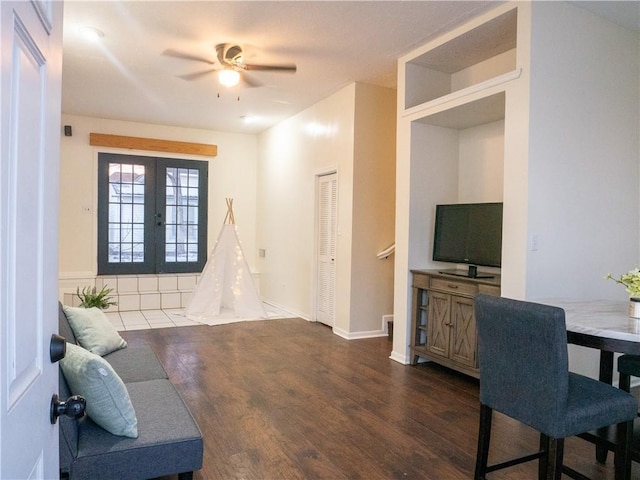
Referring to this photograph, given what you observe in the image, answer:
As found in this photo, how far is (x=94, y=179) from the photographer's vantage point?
7.11 meters

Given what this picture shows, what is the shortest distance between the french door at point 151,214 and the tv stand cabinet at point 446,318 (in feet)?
15.2

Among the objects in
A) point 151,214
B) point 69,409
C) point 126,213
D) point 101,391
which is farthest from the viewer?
point 151,214

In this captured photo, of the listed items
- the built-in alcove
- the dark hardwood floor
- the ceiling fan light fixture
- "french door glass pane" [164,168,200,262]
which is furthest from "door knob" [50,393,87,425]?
"french door glass pane" [164,168,200,262]

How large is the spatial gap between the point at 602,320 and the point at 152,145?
22.7 feet

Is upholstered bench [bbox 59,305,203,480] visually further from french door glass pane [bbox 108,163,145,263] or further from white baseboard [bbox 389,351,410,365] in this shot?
french door glass pane [bbox 108,163,145,263]

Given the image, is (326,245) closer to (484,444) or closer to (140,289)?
(140,289)

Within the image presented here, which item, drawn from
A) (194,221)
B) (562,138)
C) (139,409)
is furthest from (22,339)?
(194,221)

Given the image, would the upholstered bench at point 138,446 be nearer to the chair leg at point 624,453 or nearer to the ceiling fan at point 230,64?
the chair leg at point 624,453

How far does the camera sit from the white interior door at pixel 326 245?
18.8 ft

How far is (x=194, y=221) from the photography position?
775 centimetres

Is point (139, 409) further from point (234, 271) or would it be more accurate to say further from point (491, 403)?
point (234, 271)

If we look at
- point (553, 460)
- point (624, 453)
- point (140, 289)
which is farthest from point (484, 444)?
point (140, 289)

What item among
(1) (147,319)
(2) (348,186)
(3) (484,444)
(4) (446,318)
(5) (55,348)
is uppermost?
(2) (348,186)

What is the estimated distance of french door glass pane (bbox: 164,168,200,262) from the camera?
24.9 ft
